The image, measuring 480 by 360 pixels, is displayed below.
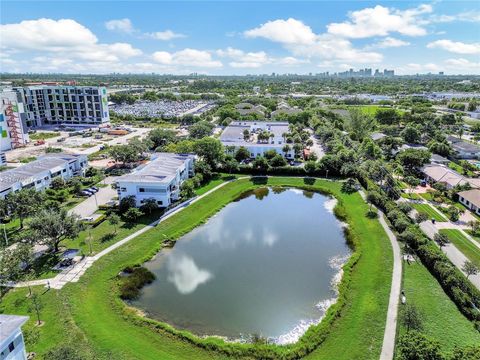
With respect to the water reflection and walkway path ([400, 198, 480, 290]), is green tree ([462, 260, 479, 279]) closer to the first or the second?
walkway path ([400, 198, 480, 290])

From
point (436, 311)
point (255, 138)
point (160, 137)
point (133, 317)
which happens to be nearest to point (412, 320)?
point (436, 311)

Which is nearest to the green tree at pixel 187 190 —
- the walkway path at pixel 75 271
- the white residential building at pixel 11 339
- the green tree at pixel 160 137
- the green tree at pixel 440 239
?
the walkway path at pixel 75 271

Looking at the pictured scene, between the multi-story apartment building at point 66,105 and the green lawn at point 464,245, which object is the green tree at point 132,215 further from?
the multi-story apartment building at point 66,105

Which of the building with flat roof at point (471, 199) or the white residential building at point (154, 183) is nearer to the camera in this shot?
the building with flat roof at point (471, 199)

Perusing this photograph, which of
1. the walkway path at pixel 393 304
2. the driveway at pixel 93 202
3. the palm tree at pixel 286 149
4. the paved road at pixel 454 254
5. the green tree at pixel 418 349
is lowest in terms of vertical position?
the driveway at pixel 93 202

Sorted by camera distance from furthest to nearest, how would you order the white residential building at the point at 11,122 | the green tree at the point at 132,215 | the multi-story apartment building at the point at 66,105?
the multi-story apartment building at the point at 66,105 → the white residential building at the point at 11,122 → the green tree at the point at 132,215

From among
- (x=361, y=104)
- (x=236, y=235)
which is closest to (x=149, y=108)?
(x=361, y=104)

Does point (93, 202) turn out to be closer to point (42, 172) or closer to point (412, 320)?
point (42, 172)
